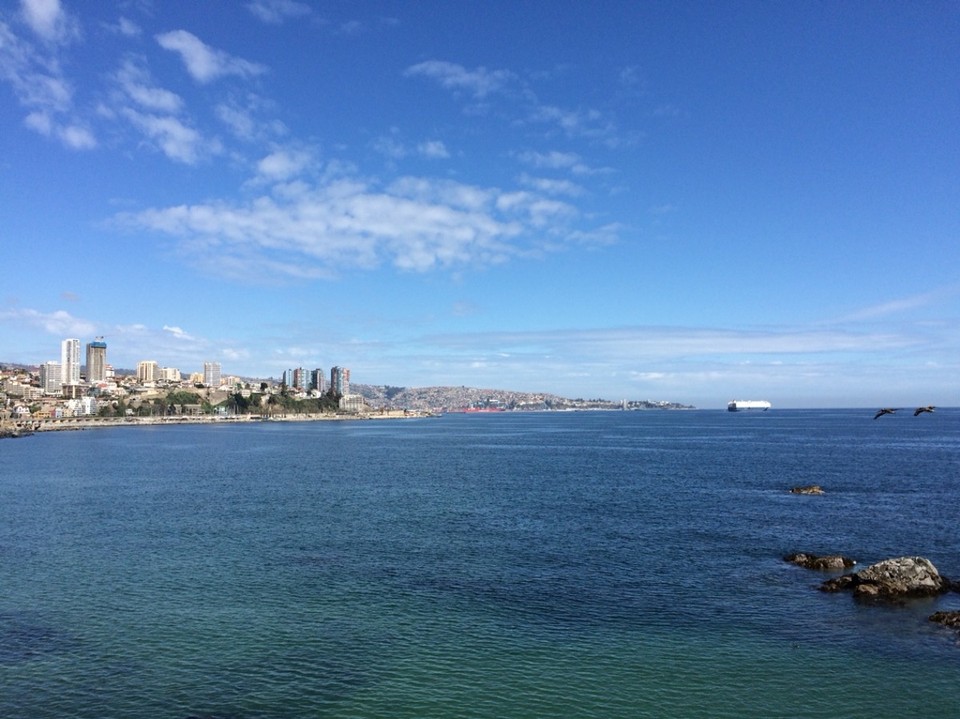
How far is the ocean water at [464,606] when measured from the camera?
2212cm

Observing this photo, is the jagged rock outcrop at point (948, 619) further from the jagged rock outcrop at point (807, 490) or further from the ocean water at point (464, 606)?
the jagged rock outcrop at point (807, 490)

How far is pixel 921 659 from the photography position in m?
24.8

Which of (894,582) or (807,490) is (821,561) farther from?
(807,490)

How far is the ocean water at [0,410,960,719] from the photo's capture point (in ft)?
72.6

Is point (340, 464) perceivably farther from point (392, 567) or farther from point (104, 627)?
point (104, 627)

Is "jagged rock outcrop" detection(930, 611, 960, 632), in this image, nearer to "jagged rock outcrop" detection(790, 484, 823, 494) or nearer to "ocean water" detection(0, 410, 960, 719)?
"ocean water" detection(0, 410, 960, 719)

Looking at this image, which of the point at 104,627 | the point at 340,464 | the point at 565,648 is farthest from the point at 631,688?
the point at 340,464

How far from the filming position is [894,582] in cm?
3294

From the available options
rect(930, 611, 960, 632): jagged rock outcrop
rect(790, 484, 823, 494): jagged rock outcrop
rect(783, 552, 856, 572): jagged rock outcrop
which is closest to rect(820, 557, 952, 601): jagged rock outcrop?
rect(930, 611, 960, 632): jagged rock outcrop

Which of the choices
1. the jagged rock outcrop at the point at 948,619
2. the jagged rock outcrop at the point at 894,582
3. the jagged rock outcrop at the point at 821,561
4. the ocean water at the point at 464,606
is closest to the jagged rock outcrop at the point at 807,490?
the ocean water at the point at 464,606

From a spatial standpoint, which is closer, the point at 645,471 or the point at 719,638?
the point at 719,638

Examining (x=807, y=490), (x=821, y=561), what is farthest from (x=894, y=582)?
(x=807, y=490)

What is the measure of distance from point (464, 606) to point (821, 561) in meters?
21.6

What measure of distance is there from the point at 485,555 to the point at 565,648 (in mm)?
15323
